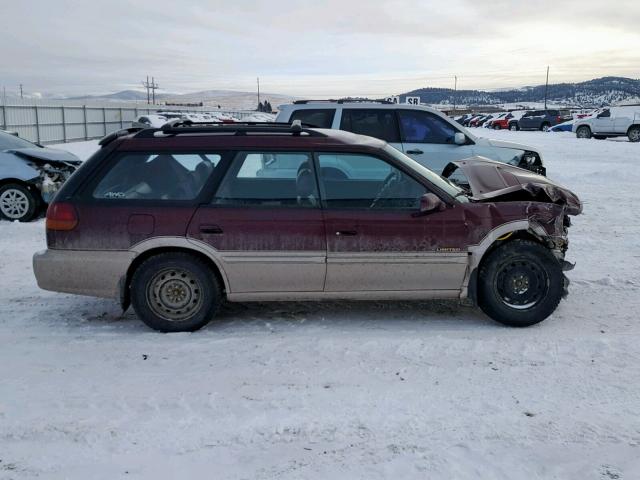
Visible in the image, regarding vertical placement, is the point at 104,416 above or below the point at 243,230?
below

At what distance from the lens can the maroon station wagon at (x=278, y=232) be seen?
4855 millimetres

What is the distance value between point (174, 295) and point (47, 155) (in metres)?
6.49

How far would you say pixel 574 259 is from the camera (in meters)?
7.25

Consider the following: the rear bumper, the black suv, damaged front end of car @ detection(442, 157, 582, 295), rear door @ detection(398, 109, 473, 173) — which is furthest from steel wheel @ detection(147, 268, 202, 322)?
the black suv

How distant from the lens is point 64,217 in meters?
4.89

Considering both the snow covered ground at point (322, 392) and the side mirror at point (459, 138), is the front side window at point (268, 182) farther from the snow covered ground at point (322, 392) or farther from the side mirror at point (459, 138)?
the side mirror at point (459, 138)

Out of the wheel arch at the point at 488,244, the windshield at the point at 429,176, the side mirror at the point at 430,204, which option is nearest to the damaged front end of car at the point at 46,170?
the windshield at the point at 429,176

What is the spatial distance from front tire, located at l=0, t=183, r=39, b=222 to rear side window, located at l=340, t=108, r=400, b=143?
494 centimetres

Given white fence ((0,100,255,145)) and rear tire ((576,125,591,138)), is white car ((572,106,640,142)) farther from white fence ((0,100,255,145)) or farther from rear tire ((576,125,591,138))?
white fence ((0,100,255,145))

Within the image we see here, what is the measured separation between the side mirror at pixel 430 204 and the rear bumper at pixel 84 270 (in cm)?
228

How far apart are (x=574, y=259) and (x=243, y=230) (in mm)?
4293

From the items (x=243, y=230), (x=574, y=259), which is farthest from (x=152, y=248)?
(x=574, y=259)

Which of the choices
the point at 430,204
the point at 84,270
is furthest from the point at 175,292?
the point at 430,204

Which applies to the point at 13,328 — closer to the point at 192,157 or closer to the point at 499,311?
the point at 192,157
